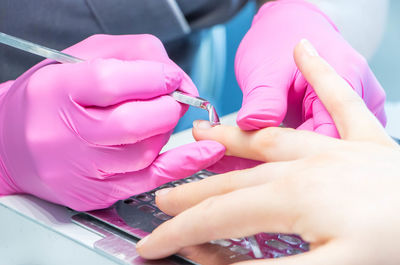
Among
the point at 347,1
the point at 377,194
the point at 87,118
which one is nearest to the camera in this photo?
the point at 377,194

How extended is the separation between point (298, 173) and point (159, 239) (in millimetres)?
210

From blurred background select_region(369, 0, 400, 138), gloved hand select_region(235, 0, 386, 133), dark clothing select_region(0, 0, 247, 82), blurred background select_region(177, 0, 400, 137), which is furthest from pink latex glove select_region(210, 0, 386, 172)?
blurred background select_region(369, 0, 400, 138)

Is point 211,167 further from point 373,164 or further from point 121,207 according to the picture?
point 373,164

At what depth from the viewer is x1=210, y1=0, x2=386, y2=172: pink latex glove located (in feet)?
2.70

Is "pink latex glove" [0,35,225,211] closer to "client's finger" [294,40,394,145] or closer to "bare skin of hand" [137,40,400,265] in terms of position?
"bare skin of hand" [137,40,400,265]

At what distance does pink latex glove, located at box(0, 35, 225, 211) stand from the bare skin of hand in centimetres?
7

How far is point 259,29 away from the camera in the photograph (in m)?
1.14

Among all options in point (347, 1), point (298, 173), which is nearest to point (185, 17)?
point (347, 1)

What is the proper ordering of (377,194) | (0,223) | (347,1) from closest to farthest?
(377,194) < (0,223) < (347,1)

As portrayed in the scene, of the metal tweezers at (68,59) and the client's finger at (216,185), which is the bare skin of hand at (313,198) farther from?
the metal tweezers at (68,59)

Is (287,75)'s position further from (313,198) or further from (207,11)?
(207,11)

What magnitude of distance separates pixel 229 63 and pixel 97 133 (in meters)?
1.00

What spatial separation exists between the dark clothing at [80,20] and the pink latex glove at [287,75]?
229 mm

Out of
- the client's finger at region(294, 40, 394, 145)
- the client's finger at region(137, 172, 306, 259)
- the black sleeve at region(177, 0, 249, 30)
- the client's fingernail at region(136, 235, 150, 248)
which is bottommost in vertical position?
the client's fingernail at region(136, 235, 150, 248)
